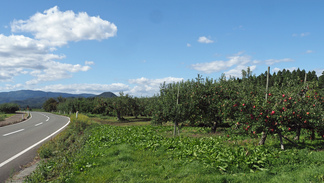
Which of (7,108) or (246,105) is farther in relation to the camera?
(7,108)

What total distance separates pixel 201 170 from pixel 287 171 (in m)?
2.57

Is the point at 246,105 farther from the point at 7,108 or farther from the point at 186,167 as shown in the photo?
the point at 7,108

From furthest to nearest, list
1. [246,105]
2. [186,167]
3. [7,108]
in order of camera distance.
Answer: [7,108] → [246,105] → [186,167]

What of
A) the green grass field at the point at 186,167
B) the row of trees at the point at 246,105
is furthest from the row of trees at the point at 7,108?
the green grass field at the point at 186,167

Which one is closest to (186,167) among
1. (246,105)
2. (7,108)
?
(246,105)

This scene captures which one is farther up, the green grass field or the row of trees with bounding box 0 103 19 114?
the green grass field

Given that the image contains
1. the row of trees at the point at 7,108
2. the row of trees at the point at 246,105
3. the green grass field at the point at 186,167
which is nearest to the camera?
the green grass field at the point at 186,167

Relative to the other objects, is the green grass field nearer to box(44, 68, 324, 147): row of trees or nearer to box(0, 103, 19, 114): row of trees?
box(44, 68, 324, 147): row of trees

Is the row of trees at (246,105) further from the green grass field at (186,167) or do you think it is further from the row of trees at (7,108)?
the row of trees at (7,108)

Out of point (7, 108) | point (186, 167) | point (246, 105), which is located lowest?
point (7, 108)

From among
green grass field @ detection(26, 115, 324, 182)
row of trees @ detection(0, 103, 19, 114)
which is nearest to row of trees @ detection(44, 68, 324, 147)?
green grass field @ detection(26, 115, 324, 182)

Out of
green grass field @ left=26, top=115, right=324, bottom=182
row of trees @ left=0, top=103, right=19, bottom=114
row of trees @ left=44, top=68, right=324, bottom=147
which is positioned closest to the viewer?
green grass field @ left=26, top=115, right=324, bottom=182

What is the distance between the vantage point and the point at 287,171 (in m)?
6.39

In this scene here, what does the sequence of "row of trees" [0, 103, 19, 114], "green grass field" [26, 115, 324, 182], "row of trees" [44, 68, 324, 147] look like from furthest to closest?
"row of trees" [0, 103, 19, 114]
"row of trees" [44, 68, 324, 147]
"green grass field" [26, 115, 324, 182]
